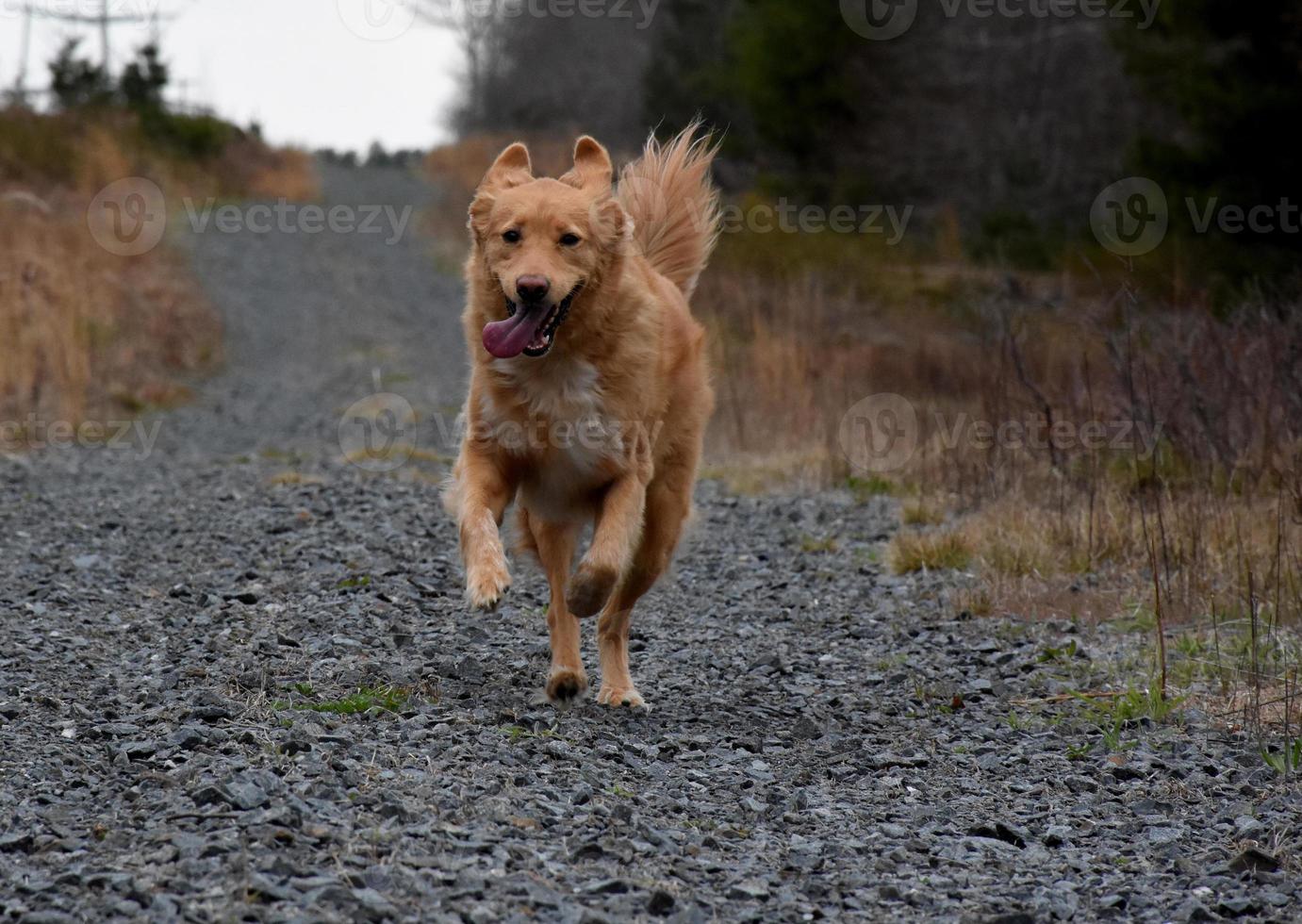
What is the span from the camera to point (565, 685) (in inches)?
189

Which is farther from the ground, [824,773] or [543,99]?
[543,99]

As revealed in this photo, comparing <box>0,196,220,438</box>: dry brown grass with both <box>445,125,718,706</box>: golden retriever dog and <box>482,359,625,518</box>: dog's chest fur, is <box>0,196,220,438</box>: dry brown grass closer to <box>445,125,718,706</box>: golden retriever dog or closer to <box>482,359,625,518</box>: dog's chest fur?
<box>445,125,718,706</box>: golden retriever dog

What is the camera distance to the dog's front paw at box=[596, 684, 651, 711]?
16.1ft

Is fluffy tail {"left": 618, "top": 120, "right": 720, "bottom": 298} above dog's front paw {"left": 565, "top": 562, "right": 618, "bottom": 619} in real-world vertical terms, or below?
above

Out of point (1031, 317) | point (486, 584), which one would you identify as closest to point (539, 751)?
point (486, 584)

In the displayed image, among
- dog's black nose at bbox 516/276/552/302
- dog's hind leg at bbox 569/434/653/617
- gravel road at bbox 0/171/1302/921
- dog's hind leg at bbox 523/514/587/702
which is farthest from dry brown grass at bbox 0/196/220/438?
dog's black nose at bbox 516/276/552/302

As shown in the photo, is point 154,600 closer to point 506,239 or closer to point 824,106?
point 506,239

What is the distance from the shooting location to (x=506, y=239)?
189 inches

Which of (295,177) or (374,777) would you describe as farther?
(295,177)

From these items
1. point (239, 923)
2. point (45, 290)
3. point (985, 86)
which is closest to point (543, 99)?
point (985, 86)

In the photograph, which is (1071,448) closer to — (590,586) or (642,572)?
(642,572)

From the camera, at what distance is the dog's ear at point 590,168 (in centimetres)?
521

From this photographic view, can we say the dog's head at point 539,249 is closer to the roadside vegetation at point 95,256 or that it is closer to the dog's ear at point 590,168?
the dog's ear at point 590,168

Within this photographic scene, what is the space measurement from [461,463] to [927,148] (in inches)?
764
